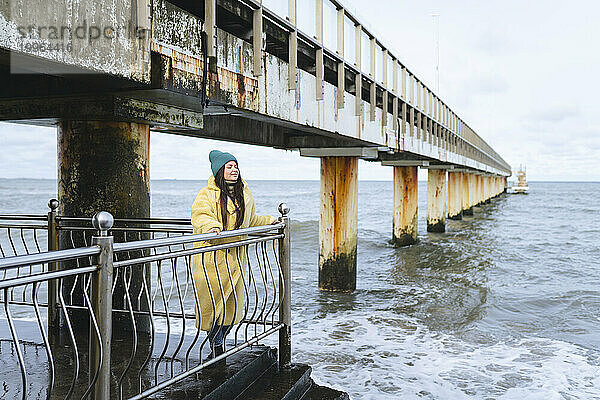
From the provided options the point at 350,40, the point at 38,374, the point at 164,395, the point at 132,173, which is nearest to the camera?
the point at 164,395

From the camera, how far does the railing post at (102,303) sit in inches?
118

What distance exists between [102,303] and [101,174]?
292cm

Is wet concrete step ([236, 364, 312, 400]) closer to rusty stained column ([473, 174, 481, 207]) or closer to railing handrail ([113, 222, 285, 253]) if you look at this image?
railing handrail ([113, 222, 285, 253])

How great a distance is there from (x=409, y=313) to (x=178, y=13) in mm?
8090

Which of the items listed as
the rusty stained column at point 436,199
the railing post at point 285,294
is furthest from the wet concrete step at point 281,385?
the rusty stained column at point 436,199

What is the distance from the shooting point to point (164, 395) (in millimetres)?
4066

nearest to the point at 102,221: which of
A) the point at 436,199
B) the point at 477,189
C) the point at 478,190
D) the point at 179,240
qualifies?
the point at 179,240

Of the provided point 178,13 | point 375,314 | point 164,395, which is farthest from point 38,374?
point 375,314

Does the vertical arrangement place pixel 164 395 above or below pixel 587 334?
above

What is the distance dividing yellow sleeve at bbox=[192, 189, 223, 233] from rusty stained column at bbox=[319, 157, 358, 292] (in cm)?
835

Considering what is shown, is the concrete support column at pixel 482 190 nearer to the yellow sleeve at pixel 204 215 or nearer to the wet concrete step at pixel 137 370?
the wet concrete step at pixel 137 370

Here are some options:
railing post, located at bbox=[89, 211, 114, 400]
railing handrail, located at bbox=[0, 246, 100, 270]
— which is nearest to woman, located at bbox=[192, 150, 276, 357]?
railing post, located at bbox=[89, 211, 114, 400]

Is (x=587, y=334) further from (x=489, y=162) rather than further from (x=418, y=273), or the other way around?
(x=489, y=162)

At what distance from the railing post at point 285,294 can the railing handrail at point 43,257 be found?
2.39 m
